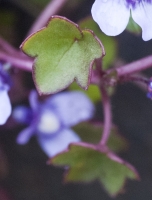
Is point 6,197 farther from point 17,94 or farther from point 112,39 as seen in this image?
point 112,39

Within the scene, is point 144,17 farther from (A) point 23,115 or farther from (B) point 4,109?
(A) point 23,115

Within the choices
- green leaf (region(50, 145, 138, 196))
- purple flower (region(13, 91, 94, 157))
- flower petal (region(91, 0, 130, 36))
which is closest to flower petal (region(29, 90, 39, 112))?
purple flower (region(13, 91, 94, 157))

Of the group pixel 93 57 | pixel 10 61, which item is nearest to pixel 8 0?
pixel 10 61

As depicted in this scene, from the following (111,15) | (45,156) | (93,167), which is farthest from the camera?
(45,156)

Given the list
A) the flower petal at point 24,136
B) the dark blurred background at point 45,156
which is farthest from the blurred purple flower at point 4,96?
the dark blurred background at point 45,156

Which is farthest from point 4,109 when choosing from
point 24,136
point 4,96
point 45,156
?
point 45,156

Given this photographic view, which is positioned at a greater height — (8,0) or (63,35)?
(63,35)
